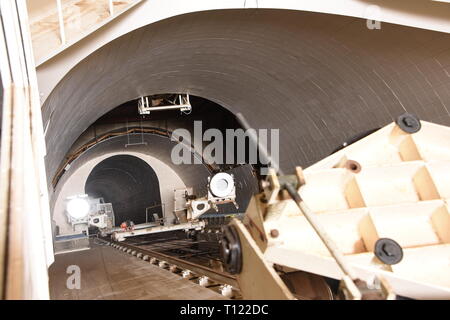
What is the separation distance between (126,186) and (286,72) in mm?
15364

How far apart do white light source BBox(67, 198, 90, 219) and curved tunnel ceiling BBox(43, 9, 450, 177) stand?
6.25 metres

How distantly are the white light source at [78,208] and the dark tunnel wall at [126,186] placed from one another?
3.45 m

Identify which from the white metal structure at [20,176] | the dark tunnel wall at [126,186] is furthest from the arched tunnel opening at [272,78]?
the dark tunnel wall at [126,186]

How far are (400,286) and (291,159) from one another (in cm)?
839

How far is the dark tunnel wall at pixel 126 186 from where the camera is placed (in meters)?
17.7

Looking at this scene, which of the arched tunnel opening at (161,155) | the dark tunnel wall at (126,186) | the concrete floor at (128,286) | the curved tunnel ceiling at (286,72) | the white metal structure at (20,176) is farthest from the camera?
the dark tunnel wall at (126,186)

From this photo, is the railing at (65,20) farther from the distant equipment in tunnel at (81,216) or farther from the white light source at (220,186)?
the distant equipment in tunnel at (81,216)

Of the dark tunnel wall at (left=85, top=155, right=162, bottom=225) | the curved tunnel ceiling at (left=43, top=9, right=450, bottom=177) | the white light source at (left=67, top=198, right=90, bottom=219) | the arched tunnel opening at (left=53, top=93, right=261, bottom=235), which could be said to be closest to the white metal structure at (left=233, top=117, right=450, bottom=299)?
the curved tunnel ceiling at (left=43, top=9, right=450, bottom=177)

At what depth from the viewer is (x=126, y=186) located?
70.3ft

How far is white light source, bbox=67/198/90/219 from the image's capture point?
14228 mm

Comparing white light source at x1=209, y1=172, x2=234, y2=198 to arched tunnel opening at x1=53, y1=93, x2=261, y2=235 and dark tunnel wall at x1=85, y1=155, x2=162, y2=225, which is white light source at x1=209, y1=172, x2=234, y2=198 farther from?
dark tunnel wall at x1=85, y1=155, x2=162, y2=225

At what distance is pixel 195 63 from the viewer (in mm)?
8477

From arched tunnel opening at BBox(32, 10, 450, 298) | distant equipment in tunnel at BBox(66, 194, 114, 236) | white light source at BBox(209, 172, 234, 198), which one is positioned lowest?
distant equipment in tunnel at BBox(66, 194, 114, 236)
